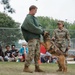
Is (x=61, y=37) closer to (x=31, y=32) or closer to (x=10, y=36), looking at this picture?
(x=31, y=32)

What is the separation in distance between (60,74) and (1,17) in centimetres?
4374

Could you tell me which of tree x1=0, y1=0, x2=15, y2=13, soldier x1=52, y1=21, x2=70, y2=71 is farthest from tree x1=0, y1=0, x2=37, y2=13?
soldier x1=52, y1=21, x2=70, y2=71

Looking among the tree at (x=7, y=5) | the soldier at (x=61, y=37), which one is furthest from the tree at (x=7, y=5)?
the soldier at (x=61, y=37)

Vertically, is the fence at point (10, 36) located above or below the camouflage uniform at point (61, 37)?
below

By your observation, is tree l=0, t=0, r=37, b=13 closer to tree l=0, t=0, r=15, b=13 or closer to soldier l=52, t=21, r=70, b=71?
tree l=0, t=0, r=15, b=13

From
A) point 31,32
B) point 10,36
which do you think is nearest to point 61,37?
point 31,32

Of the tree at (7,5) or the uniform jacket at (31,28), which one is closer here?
the uniform jacket at (31,28)

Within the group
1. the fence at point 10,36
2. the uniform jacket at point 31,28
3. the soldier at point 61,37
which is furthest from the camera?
the fence at point 10,36

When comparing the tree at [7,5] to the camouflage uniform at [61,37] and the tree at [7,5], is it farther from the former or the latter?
the camouflage uniform at [61,37]

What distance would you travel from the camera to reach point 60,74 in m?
10.3

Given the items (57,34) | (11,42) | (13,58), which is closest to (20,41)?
(11,42)

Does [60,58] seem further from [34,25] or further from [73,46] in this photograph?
[73,46]

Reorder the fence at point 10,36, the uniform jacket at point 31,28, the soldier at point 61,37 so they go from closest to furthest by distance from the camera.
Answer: the uniform jacket at point 31,28 < the soldier at point 61,37 < the fence at point 10,36

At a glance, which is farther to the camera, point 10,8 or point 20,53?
point 10,8
